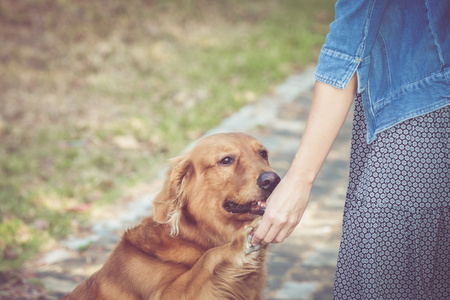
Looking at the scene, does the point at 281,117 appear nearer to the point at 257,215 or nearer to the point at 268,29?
the point at 268,29

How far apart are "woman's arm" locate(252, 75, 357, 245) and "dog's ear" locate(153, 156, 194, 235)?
2.83 feet

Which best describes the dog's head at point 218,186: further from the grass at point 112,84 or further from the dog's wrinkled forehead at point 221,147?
the grass at point 112,84

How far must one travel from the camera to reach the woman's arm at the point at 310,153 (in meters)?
1.56

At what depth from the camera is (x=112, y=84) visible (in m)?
7.00

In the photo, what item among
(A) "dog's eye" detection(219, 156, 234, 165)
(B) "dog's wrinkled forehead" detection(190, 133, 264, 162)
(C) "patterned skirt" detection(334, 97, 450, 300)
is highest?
(B) "dog's wrinkled forehead" detection(190, 133, 264, 162)

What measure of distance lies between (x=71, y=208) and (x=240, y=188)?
98.0 inches

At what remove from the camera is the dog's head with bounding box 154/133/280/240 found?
2346 millimetres

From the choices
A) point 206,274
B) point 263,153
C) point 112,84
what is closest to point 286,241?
point 263,153

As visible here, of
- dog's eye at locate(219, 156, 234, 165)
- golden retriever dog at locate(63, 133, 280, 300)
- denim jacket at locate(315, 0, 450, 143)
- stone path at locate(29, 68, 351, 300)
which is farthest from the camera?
stone path at locate(29, 68, 351, 300)

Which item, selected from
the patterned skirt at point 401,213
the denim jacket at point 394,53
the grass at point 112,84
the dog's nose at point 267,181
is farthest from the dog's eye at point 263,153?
the grass at point 112,84

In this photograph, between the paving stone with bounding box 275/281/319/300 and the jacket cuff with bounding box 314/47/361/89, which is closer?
the jacket cuff with bounding box 314/47/361/89

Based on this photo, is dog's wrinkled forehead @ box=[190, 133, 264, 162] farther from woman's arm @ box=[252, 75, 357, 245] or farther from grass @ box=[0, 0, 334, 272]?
grass @ box=[0, 0, 334, 272]

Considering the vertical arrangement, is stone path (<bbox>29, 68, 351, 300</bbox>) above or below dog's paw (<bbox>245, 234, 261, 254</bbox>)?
above

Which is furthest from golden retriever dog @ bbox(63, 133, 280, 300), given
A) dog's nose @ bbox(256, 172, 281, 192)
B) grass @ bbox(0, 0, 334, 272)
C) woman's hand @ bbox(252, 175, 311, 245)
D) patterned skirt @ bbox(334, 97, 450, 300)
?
grass @ bbox(0, 0, 334, 272)
